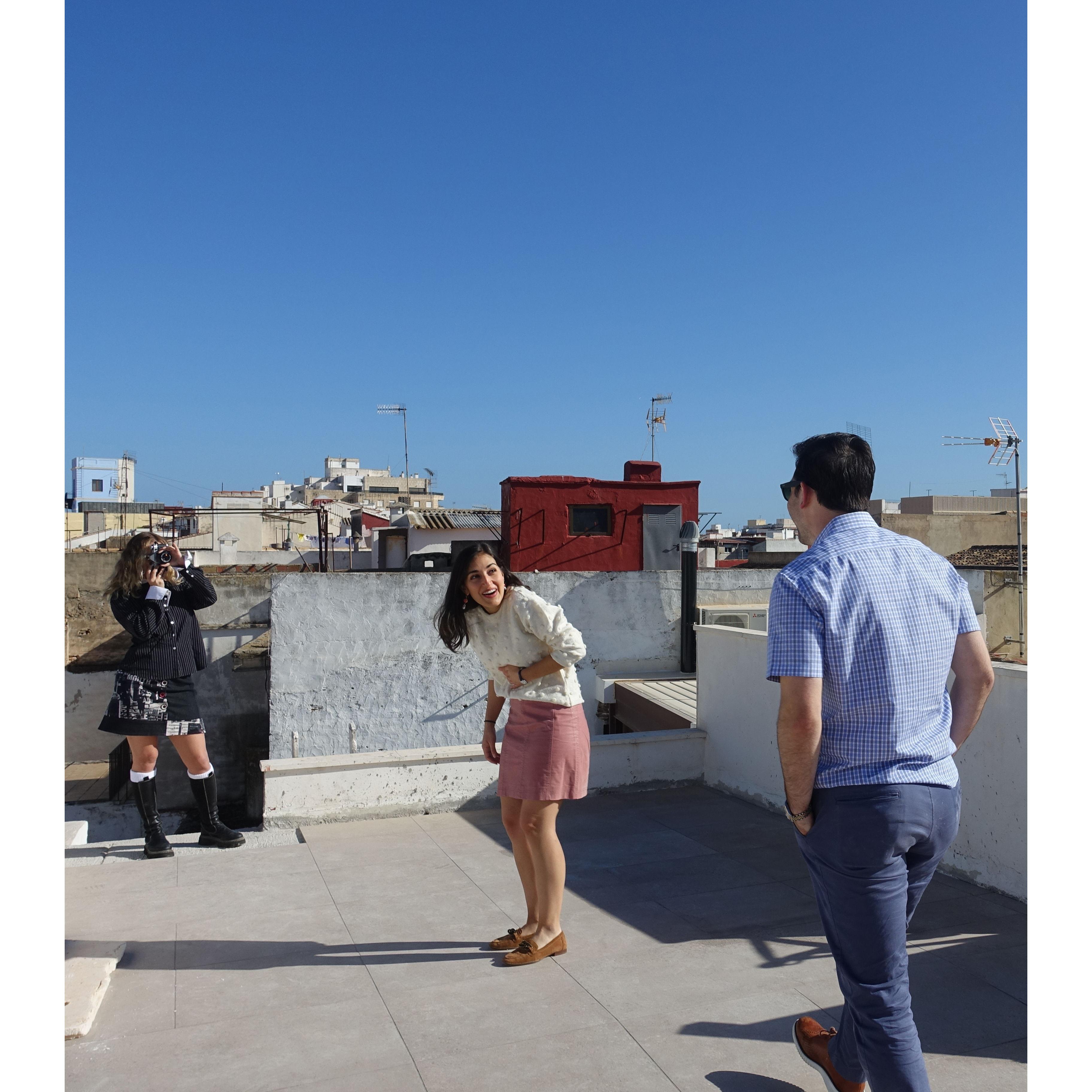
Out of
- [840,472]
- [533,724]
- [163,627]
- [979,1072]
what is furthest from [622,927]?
[163,627]

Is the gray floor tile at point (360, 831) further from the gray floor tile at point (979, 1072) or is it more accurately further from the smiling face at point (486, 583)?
the gray floor tile at point (979, 1072)

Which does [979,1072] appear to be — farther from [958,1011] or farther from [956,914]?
[956,914]

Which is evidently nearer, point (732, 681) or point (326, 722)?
point (732, 681)

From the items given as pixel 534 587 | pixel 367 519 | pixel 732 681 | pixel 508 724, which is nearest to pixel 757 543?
pixel 367 519

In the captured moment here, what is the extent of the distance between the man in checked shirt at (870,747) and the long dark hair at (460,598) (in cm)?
157

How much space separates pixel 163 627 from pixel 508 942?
8.30ft

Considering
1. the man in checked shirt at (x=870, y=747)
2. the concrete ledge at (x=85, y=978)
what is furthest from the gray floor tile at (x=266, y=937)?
the man in checked shirt at (x=870, y=747)

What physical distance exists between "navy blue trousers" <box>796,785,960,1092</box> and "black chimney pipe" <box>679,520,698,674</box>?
10.6 meters

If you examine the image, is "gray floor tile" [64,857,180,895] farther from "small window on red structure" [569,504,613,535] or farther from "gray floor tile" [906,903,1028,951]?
"small window on red structure" [569,504,613,535]

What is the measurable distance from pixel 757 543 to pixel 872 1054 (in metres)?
37.7

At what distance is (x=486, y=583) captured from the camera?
3.36 m

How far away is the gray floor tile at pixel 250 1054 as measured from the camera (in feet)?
8.06

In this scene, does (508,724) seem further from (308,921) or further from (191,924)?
(191,924)
